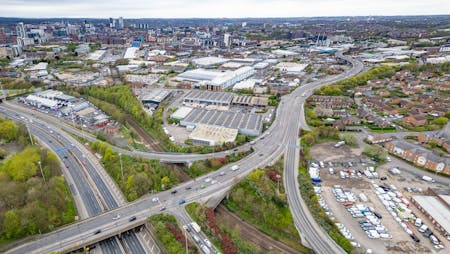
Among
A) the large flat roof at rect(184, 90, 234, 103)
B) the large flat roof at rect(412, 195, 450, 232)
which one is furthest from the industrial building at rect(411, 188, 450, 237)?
the large flat roof at rect(184, 90, 234, 103)

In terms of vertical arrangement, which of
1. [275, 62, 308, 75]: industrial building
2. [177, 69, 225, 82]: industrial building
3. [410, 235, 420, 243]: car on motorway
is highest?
[275, 62, 308, 75]: industrial building

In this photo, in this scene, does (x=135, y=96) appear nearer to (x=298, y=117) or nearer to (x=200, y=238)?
(x=298, y=117)

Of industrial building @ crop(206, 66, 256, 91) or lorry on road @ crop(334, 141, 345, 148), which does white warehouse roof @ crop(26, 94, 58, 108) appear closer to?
industrial building @ crop(206, 66, 256, 91)

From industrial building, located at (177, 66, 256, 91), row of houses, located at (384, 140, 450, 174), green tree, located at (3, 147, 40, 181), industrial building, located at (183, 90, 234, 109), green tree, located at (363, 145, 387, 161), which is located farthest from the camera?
industrial building, located at (177, 66, 256, 91)

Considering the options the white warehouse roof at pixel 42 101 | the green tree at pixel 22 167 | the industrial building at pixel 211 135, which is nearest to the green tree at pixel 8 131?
the green tree at pixel 22 167

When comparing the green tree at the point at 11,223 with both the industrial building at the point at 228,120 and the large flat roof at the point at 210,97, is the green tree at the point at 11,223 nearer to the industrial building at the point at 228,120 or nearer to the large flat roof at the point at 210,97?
the industrial building at the point at 228,120
